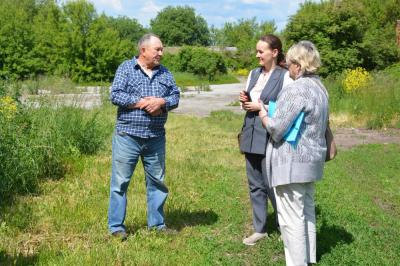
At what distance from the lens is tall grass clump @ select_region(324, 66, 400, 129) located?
46.4 feet

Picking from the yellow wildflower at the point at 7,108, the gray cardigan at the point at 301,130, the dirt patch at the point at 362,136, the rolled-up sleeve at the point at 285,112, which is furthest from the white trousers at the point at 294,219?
the dirt patch at the point at 362,136

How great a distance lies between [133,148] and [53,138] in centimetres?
343

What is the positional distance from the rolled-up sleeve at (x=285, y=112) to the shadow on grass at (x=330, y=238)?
1382 millimetres

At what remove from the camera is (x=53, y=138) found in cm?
772

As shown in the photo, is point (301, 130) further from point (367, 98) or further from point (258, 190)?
point (367, 98)

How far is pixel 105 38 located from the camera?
36.2m

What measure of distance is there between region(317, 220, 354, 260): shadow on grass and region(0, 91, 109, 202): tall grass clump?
3591 millimetres

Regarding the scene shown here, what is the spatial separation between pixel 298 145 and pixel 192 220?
7.01 ft

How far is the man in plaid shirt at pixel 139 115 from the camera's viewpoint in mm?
4594

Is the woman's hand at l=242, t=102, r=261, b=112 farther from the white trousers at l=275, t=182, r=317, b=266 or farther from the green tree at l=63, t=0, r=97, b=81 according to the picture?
the green tree at l=63, t=0, r=97, b=81

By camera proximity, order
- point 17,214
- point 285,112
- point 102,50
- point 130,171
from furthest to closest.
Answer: point 102,50, point 17,214, point 130,171, point 285,112

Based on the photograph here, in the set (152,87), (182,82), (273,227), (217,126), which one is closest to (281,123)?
(152,87)

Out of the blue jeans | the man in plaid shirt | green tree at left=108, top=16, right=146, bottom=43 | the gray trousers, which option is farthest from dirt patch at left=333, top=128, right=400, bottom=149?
green tree at left=108, top=16, right=146, bottom=43

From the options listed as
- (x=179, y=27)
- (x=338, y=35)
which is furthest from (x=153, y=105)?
(x=179, y=27)
